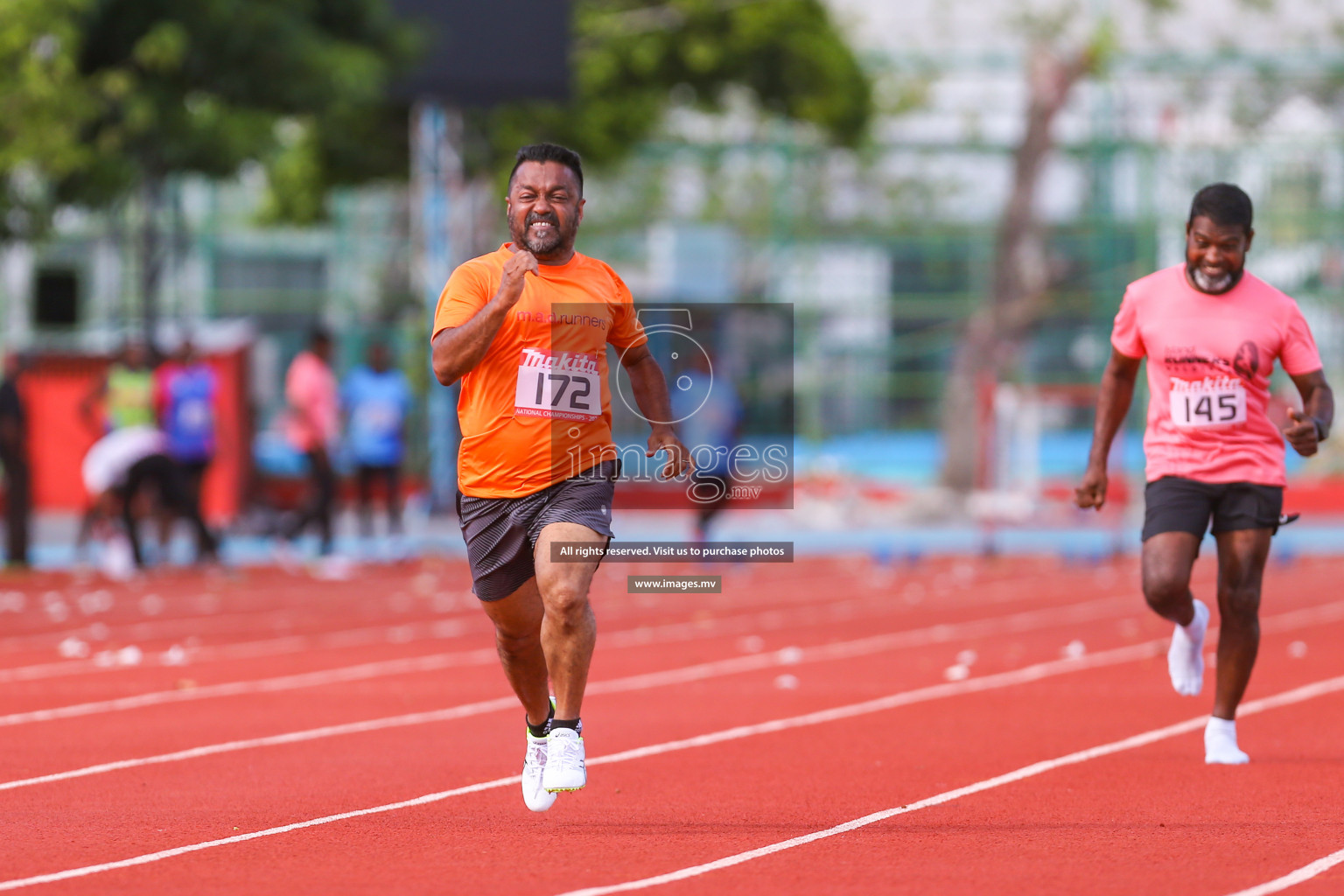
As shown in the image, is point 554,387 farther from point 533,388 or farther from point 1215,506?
point 1215,506

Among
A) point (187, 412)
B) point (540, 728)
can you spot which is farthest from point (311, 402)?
point (540, 728)

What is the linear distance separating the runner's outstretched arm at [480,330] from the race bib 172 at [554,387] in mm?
174

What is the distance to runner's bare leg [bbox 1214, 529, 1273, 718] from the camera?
7223 mm

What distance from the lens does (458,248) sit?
81.5 feet

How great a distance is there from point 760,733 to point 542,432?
105 inches

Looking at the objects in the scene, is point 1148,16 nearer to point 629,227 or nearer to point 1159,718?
point 629,227

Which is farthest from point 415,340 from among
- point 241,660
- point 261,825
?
point 261,825

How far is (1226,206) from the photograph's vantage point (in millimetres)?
7109

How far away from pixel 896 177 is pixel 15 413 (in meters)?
18.5

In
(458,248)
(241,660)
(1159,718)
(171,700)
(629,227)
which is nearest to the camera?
(1159,718)

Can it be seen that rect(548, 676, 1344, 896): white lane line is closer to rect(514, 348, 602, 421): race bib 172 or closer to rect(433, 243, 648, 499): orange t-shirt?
rect(433, 243, 648, 499): orange t-shirt

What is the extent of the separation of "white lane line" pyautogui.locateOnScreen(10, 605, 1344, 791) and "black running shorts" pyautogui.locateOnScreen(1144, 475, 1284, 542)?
2.06m

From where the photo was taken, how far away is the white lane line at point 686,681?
751cm

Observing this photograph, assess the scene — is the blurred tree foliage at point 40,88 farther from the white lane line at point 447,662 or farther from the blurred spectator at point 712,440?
the white lane line at point 447,662
